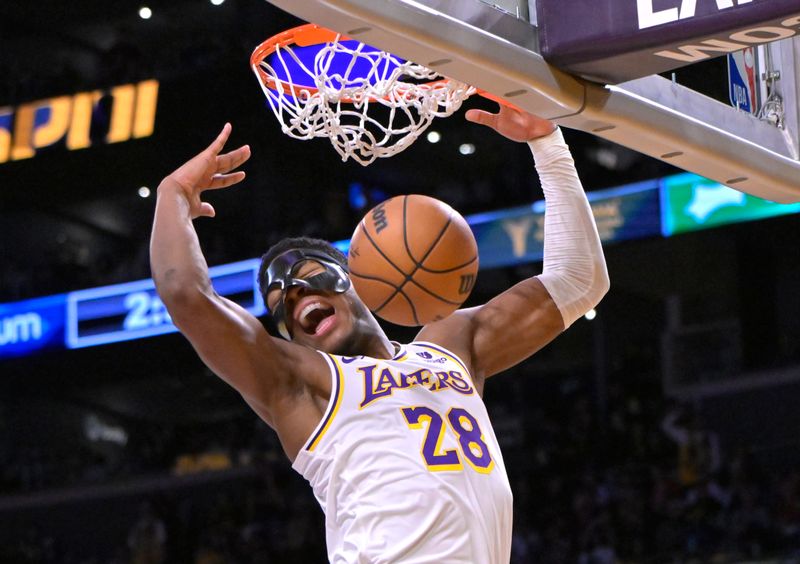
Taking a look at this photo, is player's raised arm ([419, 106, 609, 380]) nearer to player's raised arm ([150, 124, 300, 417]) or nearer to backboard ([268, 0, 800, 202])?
backboard ([268, 0, 800, 202])

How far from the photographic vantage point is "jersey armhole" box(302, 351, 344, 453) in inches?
136

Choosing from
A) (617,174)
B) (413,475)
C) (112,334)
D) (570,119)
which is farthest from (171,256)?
Result: (112,334)

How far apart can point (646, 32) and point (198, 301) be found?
1286 millimetres

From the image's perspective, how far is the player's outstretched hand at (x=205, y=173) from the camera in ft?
11.4

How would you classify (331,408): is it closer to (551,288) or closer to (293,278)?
(293,278)

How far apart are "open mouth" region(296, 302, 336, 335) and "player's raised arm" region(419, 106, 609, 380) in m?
0.35

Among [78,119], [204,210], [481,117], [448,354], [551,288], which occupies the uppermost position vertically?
[78,119]

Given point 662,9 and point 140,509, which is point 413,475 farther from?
point 140,509

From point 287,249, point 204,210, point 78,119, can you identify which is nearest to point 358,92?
point 287,249

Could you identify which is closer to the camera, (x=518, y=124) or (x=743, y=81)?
(x=743, y=81)

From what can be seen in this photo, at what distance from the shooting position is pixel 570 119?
321cm

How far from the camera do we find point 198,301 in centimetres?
332

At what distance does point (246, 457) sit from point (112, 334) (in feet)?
7.12

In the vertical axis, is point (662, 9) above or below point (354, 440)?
above
